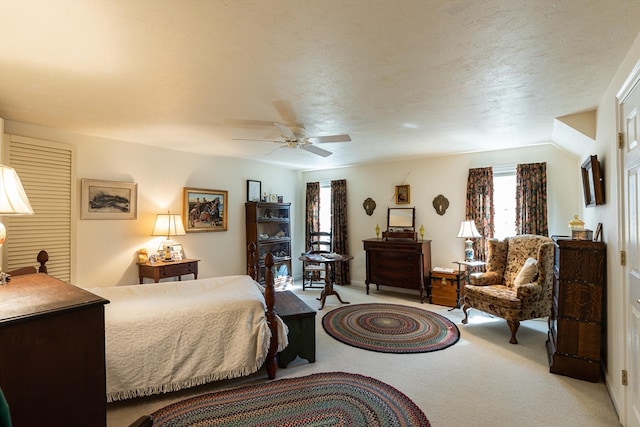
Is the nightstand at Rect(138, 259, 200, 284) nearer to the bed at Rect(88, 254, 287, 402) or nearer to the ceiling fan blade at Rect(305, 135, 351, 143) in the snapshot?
the bed at Rect(88, 254, 287, 402)

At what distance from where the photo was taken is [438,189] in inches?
205

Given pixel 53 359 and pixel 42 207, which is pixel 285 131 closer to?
Result: pixel 53 359

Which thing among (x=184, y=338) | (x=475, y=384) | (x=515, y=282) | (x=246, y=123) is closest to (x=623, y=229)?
(x=475, y=384)

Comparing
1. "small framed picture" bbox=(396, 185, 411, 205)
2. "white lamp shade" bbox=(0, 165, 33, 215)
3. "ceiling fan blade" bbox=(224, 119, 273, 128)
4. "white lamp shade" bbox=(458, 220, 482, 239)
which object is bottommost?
"white lamp shade" bbox=(458, 220, 482, 239)

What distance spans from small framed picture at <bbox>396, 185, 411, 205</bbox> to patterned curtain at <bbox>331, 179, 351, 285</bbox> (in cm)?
110

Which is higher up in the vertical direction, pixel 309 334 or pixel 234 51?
pixel 234 51

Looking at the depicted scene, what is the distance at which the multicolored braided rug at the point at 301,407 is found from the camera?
208 cm

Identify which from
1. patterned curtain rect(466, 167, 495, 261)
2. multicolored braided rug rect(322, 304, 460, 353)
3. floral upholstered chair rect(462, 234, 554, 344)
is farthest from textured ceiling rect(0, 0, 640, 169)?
multicolored braided rug rect(322, 304, 460, 353)

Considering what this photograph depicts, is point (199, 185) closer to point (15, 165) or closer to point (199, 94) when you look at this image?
point (15, 165)

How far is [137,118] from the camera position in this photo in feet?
10.4

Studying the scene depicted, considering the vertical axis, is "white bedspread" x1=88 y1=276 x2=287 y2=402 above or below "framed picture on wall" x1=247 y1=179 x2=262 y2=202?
below

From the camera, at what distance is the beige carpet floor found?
6.97ft

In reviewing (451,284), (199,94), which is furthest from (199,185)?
(451,284)

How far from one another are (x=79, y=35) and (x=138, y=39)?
31cm
